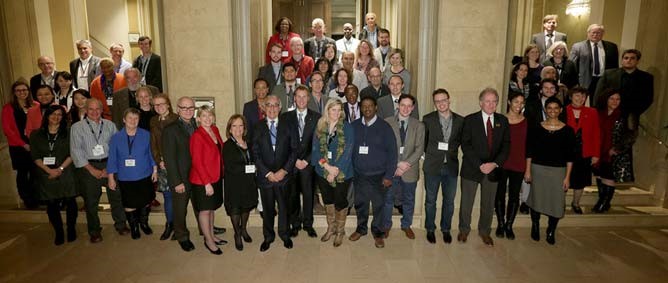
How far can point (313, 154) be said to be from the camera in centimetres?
444

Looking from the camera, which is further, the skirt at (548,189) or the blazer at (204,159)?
the skirt at (548,189)

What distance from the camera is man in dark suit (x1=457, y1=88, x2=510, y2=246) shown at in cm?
444

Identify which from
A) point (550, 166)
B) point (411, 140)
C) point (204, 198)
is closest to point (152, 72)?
point (204, 198)

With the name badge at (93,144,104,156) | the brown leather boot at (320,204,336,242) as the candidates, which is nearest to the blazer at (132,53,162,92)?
the name badge at (93,144,104,156)

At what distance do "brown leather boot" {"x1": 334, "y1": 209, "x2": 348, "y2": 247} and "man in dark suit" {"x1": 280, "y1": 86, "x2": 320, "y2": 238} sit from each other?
0.36 meters

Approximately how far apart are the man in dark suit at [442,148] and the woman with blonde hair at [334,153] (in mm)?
918

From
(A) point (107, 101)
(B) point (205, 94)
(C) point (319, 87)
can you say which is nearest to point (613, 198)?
(C) point (319, 87)

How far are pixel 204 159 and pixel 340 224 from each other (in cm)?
166

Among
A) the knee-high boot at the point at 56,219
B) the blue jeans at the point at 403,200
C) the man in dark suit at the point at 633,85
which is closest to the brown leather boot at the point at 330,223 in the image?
the blue jeans at the point at 403,200

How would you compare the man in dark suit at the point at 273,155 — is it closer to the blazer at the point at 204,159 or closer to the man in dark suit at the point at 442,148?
the blazer at the point at 204,159

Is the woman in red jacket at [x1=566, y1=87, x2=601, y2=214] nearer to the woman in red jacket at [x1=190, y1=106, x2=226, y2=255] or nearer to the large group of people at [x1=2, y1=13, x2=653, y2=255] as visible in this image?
the large group of people at [x1=2, y1=13, x2=653, y2=255]

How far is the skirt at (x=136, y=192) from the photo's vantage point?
457 cm

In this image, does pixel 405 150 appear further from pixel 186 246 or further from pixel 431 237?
pixel 186 246

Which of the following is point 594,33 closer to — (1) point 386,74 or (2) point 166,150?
(1) point 386,74
